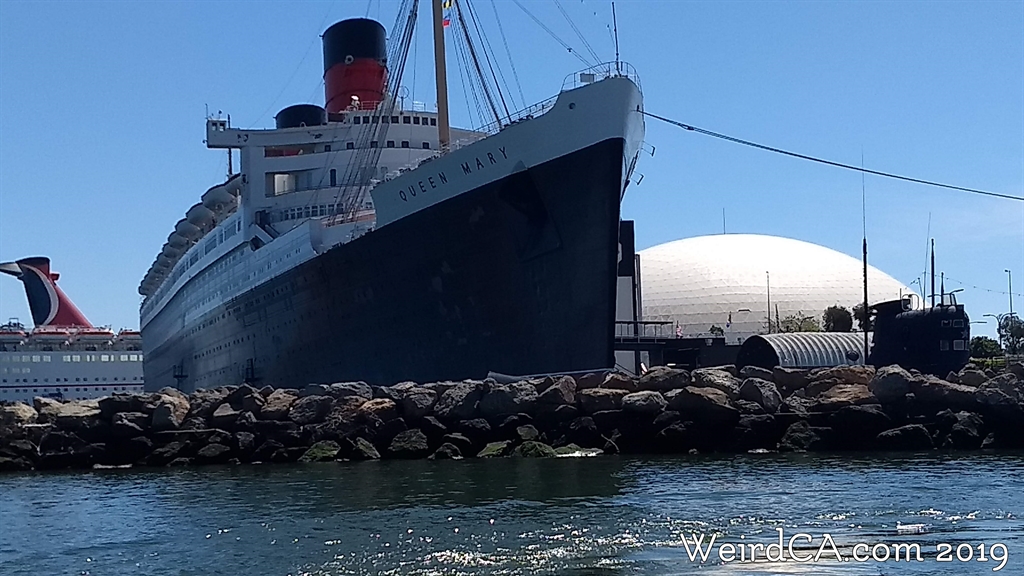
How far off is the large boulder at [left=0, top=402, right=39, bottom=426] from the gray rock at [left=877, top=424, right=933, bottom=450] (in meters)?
22.3

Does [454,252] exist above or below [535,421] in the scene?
above

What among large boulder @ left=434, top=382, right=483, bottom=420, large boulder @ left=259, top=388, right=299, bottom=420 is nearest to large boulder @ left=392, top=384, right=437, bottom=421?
large boulder @ left=434, top=382, right=483, bottom=420

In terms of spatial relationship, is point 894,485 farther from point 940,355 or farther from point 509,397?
point 940,355

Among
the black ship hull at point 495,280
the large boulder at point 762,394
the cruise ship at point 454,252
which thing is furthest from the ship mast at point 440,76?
the large boulder at point 762,394

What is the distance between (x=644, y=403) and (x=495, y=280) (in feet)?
20.2

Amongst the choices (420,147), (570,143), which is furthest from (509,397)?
(420,147)

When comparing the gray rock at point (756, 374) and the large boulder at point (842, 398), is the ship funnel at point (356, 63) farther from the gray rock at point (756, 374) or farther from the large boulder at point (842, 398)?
the large boulder at point (842, 398)

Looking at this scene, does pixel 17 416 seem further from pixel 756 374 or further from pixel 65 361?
pixel 65 361

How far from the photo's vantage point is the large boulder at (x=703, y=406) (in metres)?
27.1

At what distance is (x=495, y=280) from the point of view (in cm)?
3122

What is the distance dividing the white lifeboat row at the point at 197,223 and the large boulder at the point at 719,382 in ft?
82.9

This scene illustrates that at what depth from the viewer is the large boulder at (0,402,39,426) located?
99.1 ft

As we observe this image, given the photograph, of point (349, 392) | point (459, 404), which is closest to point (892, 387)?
point (459, 404)

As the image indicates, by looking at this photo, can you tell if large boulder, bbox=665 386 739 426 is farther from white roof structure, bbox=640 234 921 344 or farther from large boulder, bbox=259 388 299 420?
white roof structure, bbox=640 234 921 344
